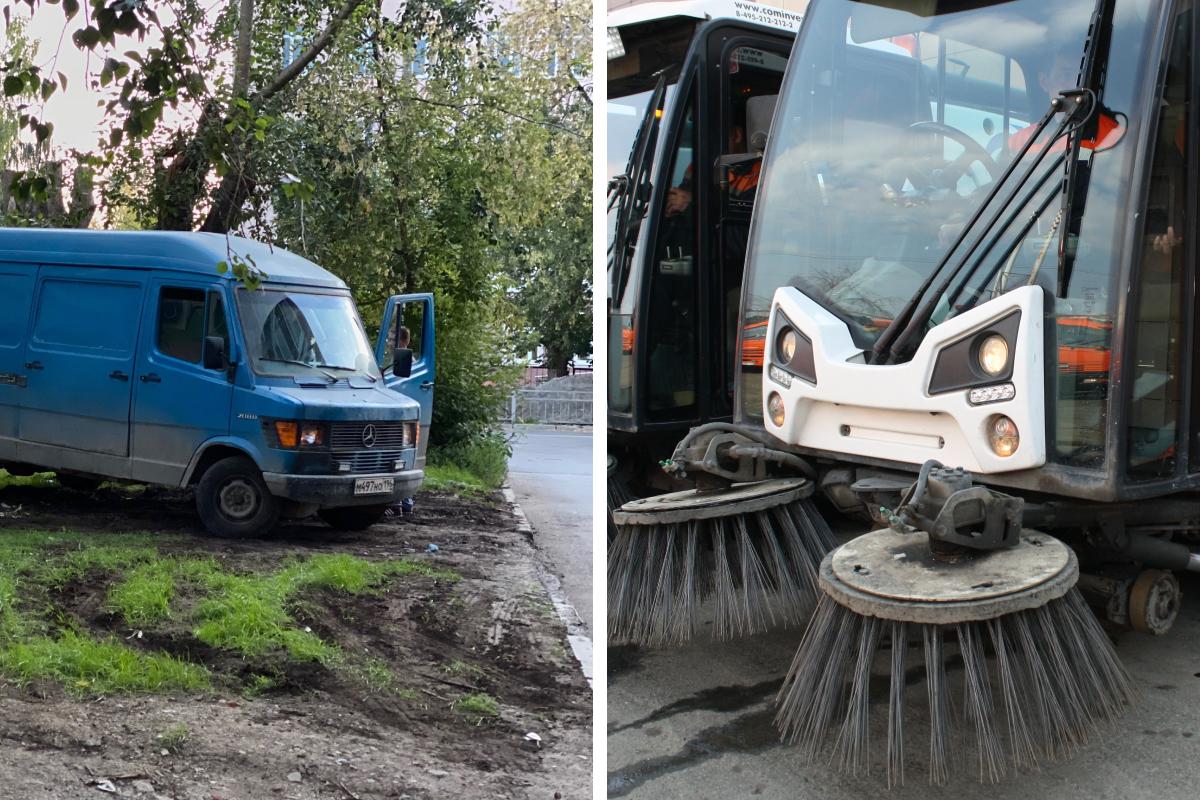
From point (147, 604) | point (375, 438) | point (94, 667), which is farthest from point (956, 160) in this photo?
point (375, 438)

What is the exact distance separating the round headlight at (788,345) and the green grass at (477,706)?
2.12m

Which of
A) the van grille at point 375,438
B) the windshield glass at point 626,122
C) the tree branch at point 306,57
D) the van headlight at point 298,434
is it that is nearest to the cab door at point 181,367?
the van headlight at point 298,434

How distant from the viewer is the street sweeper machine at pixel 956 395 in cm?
202

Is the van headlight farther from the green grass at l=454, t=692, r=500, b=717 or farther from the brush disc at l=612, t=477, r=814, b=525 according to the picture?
the brush disc at l=612, t=477, r=814, b=525

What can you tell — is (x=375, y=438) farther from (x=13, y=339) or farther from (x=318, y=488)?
(x=13, y=339)

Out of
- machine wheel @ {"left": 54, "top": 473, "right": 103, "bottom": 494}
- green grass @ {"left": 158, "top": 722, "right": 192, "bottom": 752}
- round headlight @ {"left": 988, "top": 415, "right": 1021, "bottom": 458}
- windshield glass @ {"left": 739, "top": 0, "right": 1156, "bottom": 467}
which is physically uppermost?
windshield glass @ {"left": 739, "top": 0, "right": 1156, "bottom": 467}

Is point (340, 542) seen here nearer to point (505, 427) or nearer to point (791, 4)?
point (505, 427)

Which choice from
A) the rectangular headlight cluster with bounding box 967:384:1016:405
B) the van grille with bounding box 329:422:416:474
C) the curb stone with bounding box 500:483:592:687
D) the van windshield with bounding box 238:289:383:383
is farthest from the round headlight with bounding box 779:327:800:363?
the van windshield with bounding box 238:289:383:383

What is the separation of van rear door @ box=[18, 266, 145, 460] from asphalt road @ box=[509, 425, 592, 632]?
2.44m

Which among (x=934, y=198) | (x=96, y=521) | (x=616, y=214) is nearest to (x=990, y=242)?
(x=934, y=198)

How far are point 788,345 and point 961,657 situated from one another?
1070 mm

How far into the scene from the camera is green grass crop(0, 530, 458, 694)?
4.28m

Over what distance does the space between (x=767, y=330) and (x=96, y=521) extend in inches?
180

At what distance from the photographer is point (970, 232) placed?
244 centimetres
